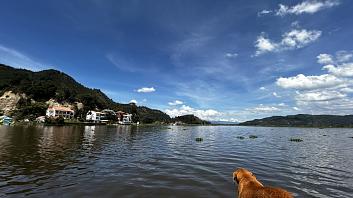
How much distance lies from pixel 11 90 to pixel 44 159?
673ft

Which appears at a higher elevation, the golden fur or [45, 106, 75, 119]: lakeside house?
[45, 106, 75, 119]: lakeside house

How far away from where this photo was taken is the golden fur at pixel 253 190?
26.1 ft

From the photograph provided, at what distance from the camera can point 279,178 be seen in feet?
64.4

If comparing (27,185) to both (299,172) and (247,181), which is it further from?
(299,172)

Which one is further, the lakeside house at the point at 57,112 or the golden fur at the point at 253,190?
the lakeside house at the point at 57,112

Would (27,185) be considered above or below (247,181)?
below

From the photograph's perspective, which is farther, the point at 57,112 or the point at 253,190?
the point at 57,112

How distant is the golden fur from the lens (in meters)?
7.94

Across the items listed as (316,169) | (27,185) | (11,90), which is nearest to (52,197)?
(27,185)

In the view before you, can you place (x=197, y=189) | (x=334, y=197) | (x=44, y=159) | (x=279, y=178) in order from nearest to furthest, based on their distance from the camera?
1. (x=334, y=197)
2. (x=197, y=189)
3. (x=279, y=178)
4. (x=44, y=159)

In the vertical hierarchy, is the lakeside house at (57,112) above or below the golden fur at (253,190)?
above

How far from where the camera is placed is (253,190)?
29.4 feet

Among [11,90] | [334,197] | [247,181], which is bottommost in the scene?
[334,197]

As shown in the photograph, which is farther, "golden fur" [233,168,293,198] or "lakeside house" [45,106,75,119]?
"lakeside house" [45,106,75,119]
